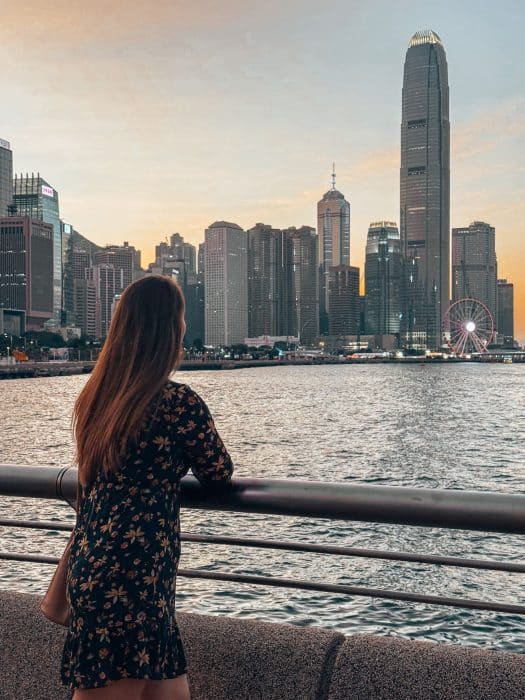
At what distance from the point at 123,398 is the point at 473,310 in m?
199

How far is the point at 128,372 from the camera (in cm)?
264

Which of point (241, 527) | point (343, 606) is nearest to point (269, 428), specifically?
point (241, 527)

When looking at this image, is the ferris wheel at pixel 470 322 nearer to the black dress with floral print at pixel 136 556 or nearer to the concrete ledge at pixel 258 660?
the concrete ledge at pixel 258 660

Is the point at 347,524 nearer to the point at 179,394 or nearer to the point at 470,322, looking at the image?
the point at 179,394

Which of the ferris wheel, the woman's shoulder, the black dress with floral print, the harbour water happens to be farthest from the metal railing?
the ferris wheel

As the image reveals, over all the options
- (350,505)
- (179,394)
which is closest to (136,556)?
(179,394)

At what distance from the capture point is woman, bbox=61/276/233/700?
243 cm

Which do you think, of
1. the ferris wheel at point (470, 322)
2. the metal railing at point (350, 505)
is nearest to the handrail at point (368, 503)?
the metal railing at point (350, 505)

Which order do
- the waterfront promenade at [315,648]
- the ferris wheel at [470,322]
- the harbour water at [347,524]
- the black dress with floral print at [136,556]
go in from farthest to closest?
the ferris wheel at [470,322] → the harbour water at [347,524] → the waterfront promenade at [315,648] → the black dress with floral print at [136,556]

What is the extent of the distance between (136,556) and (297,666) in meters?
0.91

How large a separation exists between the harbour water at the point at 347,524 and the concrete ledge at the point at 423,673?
11.5 meters

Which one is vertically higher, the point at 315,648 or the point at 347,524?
the point at 315,648

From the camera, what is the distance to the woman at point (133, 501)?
7.98ft

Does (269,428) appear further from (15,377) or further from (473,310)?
(473,310)
